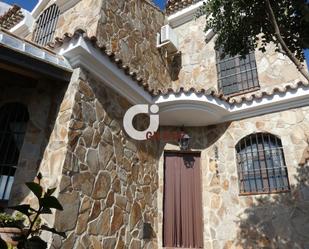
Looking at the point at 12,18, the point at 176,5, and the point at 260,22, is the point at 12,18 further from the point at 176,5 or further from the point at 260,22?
the point at 260,22

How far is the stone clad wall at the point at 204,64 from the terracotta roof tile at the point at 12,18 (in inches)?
242

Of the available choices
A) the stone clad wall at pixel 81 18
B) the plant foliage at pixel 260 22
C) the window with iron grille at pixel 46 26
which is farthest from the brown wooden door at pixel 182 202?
the window with iron grille at pixel 46 26

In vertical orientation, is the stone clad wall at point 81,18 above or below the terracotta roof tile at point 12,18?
below

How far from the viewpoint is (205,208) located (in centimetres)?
704

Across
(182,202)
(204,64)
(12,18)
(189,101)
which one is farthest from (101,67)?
(12,18)

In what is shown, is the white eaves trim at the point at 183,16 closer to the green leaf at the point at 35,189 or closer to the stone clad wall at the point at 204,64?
the stone clad wall at the point at 204,64

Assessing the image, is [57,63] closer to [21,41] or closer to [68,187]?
[21,41]

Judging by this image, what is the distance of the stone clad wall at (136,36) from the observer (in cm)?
752

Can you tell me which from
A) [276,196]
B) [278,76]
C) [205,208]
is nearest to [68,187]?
[205,208]

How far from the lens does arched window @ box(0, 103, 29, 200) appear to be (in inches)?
197

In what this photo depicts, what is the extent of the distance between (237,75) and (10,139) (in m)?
6.80

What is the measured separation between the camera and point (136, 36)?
341 inches

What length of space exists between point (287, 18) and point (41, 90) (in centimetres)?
477

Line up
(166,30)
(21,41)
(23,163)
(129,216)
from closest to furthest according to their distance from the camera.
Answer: (21,41)
(23,163)
(129,216)
(166,30)
